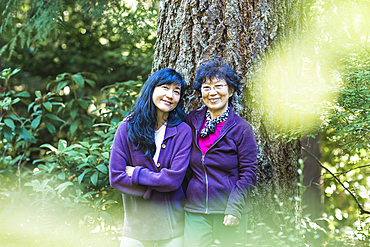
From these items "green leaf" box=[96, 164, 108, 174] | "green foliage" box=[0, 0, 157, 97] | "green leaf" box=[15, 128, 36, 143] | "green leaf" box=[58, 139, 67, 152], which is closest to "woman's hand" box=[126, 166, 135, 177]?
"green leaf" box=[96, 164, 108, 174]

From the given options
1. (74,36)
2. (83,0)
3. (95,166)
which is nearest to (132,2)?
(83,0)

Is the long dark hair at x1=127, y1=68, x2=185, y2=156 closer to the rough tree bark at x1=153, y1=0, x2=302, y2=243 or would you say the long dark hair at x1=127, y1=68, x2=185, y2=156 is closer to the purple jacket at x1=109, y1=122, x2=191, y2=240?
the purple jacket at x1=109, y1=122, x2=191, y2=240

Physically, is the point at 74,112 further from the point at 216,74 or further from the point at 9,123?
the point at 216,74

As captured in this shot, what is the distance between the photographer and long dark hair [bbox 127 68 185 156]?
2.41m

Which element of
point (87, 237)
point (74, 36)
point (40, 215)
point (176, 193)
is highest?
point (74, 36)

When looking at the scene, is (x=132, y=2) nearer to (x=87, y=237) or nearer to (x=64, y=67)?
(x=64, y=67)

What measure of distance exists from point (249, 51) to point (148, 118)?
47.5 inches

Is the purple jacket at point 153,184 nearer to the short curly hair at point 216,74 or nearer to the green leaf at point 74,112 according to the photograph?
the short curly hair at point 216,74

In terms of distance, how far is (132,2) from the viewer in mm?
4918

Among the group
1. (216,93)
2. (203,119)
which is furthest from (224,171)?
(216,93)

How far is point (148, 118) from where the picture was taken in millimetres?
2484

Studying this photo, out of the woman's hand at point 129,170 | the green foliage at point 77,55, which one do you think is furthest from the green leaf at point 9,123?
the green foliage at point 77,55

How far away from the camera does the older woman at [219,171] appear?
2.33 metres

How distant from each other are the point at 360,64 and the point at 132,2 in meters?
3.59
